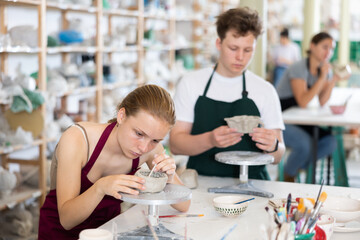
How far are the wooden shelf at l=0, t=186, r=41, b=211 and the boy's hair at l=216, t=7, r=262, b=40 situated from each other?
2113 millimetres

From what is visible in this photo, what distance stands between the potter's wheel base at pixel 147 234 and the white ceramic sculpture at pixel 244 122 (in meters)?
0.77

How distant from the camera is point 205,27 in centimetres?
894

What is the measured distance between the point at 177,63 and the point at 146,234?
239 inches

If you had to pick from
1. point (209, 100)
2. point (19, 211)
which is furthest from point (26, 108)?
point (209, 100)

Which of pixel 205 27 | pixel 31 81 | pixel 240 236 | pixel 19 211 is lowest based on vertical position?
pixel 19 211

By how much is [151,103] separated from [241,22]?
39.1 inches

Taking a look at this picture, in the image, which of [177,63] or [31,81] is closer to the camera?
[31,81]

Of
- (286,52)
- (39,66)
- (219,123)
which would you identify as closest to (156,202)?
(219,123)

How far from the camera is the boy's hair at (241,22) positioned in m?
2.75

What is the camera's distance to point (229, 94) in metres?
2.91

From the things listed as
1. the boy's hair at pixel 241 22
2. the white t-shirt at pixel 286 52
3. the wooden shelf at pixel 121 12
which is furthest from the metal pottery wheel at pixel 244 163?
the white t-shirt at pixel 286 52

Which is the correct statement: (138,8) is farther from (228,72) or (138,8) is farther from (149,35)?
(228,72)

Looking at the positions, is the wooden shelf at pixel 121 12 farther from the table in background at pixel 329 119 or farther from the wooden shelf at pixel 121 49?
the table in background at pixel 329 119

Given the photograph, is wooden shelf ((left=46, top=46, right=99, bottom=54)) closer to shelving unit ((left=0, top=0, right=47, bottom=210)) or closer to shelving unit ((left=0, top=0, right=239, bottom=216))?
shelving unit ((left=0, top=0, right=239, bottom=216))
